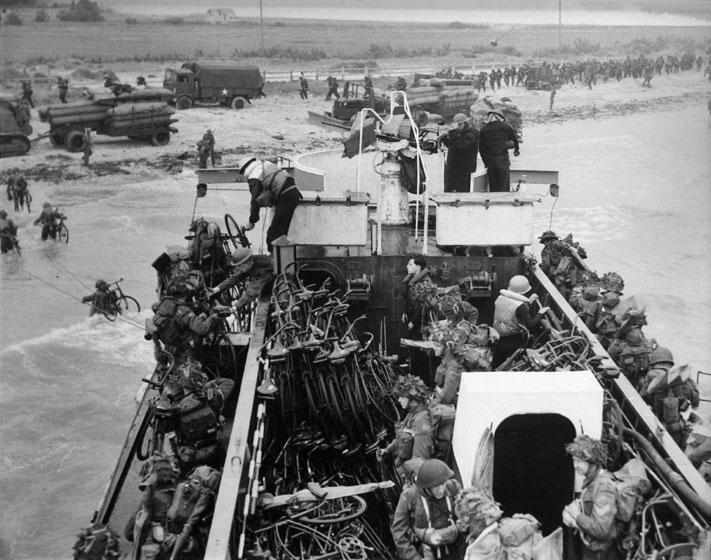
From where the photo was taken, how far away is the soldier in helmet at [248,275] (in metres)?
7.72

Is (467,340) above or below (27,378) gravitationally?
above

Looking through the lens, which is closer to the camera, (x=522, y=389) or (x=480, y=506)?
(x=480, y=506)

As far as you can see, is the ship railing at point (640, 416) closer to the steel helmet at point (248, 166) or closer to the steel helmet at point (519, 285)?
the steel helmet at point (519, 285)

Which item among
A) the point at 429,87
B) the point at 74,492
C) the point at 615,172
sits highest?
the point at 429,87

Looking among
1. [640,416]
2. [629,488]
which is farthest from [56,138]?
[629,488]

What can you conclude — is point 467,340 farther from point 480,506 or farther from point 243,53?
point 243,53

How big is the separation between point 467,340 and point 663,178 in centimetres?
2328

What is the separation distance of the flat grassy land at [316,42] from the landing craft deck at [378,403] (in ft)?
123

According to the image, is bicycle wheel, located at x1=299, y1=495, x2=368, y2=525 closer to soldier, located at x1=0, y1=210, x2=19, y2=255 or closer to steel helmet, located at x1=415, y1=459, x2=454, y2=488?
steel helmet, located at x1=415, y1=459, x2=454, y2=488

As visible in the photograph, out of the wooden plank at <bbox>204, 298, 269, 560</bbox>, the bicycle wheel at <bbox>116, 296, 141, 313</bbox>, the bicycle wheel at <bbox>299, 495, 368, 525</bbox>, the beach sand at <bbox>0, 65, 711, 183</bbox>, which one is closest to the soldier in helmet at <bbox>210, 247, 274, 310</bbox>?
the wooden plank at <bbox>204, 298, 269, 560</bbox>

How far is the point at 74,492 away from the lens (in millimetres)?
9875

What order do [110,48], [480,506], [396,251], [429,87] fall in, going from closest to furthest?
[480,506]
[396,251]
[429,87]
[110,48]

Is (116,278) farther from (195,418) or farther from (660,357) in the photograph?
(660,357)

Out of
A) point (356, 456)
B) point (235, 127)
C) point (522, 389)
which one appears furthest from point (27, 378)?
point (235, 127)
